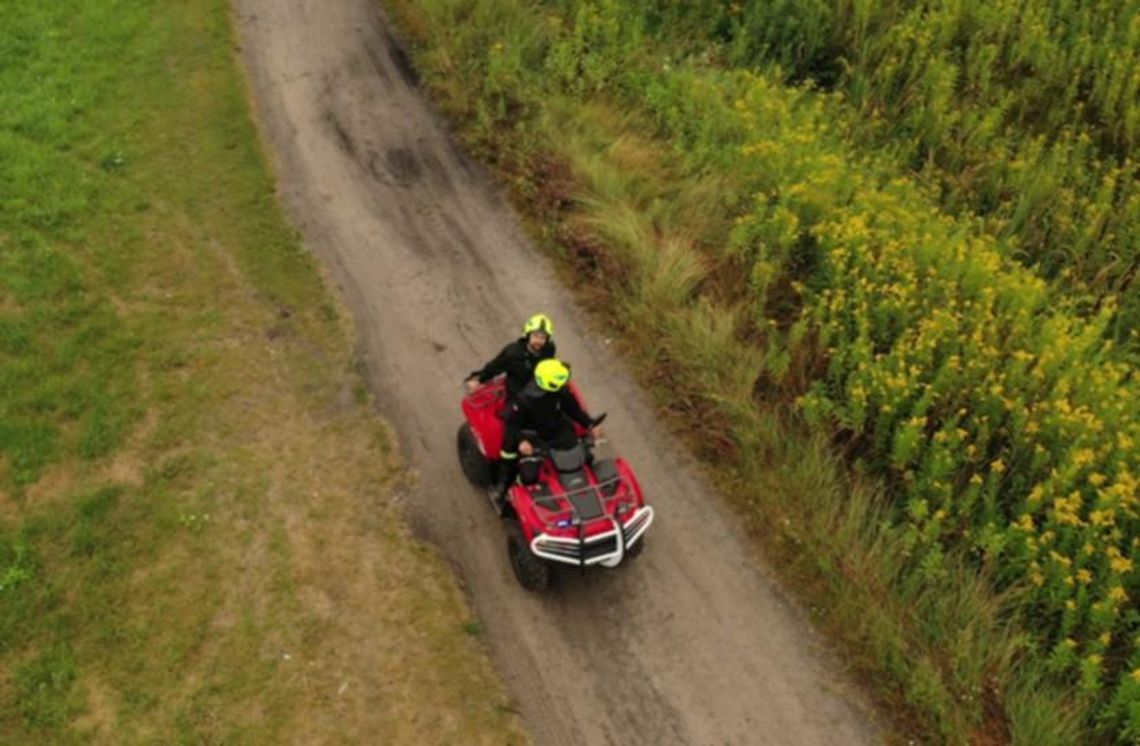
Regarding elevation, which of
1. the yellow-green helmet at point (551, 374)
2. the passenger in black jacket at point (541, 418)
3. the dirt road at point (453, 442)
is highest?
the yellow-green helmet at point (551, 374)

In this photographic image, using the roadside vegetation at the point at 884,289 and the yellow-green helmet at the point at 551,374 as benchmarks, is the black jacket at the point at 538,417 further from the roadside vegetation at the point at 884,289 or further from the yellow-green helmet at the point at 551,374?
the roadside vegetation at the point at 884,289

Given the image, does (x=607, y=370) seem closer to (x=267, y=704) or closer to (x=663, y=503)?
(x=663, y=503)

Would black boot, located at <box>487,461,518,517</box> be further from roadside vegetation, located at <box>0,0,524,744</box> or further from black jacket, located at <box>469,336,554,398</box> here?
roadside vegetation, located at <box>0,0,524,744</box>

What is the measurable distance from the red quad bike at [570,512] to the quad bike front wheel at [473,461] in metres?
0.31

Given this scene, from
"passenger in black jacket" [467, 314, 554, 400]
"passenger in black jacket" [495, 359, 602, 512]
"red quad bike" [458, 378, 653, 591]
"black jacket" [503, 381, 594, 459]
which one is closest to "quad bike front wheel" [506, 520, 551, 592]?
"red quad bike" [458, 378, 653, 591]

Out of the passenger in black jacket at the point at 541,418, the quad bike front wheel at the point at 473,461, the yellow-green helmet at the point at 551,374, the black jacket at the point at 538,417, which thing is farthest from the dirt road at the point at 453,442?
the yellow-green helmet at the point at 551,374

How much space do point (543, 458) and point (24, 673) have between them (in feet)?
17.8

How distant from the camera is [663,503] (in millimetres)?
11438

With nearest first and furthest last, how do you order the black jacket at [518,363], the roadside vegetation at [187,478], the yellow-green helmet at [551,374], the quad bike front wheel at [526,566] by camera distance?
the roadside vegetation at [187,478], the yellow-green helmet at [551,374], the quad bike front wheel at [526,566], the black jacket at [518,363]

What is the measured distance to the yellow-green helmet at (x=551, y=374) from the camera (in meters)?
9.57

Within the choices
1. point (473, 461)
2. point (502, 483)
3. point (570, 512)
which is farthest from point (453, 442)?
point (570, 512)

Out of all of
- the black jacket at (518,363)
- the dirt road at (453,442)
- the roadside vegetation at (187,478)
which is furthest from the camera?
the black jacket at (518,363)

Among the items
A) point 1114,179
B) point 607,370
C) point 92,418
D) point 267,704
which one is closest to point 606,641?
point 267,704

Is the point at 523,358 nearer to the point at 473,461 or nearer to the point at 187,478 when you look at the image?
the point at 473,461
